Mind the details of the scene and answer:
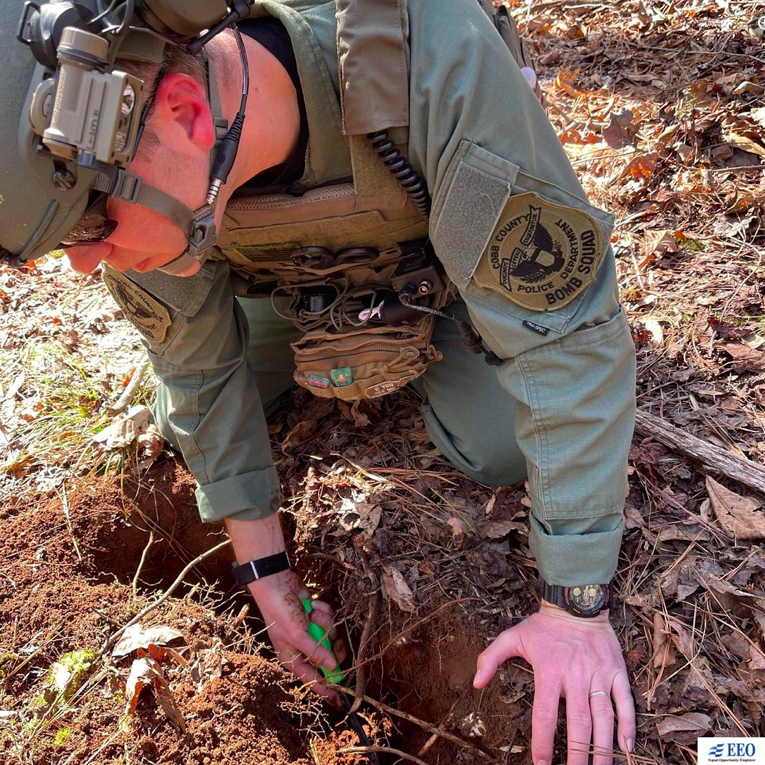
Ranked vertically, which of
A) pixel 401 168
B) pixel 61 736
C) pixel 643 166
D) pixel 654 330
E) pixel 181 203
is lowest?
pixel 61 736

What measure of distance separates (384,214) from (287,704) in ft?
4.84

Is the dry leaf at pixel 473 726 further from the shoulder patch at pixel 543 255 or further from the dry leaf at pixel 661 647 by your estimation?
the shoulder patch at pixel 543 255

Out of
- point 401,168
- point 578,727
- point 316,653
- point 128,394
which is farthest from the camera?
point 128,394

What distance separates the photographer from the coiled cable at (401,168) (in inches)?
67.1

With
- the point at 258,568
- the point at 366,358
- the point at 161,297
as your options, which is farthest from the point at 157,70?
the point at 258,568

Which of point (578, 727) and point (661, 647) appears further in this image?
point (661, 647)

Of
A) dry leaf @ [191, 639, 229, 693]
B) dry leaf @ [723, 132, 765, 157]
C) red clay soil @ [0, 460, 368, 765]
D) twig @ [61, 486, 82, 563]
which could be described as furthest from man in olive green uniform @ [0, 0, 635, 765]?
dry leaf @ [723, 132, 765, 157]

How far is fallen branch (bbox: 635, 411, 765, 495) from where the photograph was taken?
2023 mm

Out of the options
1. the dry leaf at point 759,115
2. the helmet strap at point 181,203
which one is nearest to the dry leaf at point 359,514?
the helmet strap at point 181,203

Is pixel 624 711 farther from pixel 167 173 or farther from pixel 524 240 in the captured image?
pixel 167 173

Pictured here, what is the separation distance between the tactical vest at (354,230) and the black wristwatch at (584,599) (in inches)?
32.8

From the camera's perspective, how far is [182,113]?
1.47 meters

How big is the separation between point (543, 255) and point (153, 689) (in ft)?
5.24

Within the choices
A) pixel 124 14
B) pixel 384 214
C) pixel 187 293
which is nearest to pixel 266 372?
pixel 187 293
